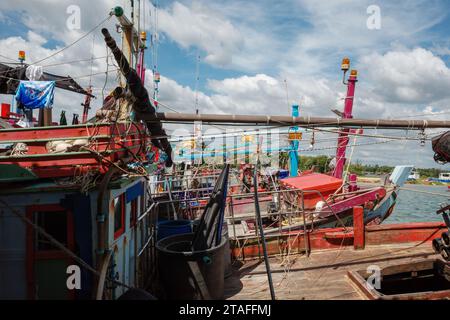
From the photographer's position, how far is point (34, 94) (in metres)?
10.8

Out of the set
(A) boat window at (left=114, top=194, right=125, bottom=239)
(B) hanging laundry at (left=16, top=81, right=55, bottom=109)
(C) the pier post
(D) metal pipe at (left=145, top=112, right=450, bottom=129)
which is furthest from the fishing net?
(B) hanging laundry at (left=16, top=81, right=55, bottom=109)

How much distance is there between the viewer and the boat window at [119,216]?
4.67 metres

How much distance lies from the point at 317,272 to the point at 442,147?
11.7 feet

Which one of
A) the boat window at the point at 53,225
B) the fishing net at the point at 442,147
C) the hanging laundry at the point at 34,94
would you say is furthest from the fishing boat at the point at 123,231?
the hanging laundry at the point at 34,94

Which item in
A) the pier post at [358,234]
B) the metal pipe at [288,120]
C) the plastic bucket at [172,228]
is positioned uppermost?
the metal pipe at [288,120]

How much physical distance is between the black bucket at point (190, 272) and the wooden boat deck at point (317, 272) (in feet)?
2.95

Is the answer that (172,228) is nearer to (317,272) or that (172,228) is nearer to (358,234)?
(317,272)

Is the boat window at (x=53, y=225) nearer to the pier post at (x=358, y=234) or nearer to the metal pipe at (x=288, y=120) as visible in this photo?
the metal pipe at (x=288, y=120)

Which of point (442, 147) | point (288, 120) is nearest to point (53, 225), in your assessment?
point (288, 120)

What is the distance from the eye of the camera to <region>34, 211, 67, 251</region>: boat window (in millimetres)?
4027

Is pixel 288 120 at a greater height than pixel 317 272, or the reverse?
pixel 288 120

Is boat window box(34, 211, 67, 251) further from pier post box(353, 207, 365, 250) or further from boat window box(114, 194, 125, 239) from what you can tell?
pier post box(353, 207, 365, 250)

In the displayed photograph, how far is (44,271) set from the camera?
4.02m
